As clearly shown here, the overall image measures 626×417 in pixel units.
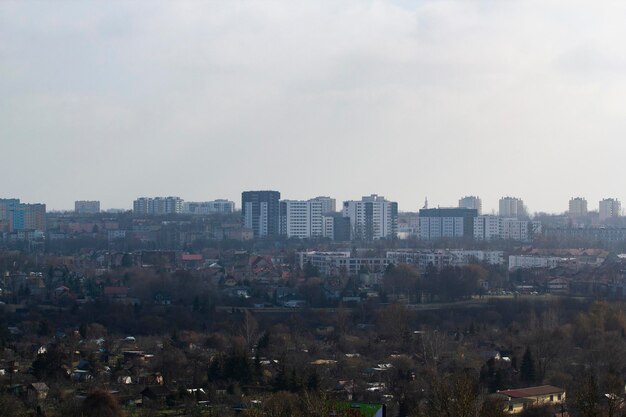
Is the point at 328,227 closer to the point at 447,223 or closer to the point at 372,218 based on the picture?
the point at 372,218

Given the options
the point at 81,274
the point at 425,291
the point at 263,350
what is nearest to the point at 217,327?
the point at 263,350

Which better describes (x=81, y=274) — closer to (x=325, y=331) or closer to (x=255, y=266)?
(x=255, y=266)

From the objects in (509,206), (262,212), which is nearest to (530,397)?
(262,212)

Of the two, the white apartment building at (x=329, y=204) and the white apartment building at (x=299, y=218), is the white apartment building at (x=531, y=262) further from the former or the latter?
the white apartment building at (x=329, y=204)

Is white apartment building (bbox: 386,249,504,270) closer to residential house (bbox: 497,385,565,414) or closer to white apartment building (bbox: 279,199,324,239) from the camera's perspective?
white apartment building (bbox: 279,199,324,239)

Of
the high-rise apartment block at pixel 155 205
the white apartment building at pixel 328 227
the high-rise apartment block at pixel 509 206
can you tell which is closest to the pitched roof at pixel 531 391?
the white apartment building at pixel 328 227

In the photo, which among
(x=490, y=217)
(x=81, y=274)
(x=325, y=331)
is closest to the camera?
(x=325, y=331)
